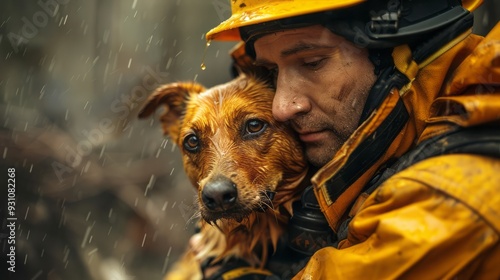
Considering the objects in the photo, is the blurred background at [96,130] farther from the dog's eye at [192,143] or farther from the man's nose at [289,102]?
the man's nose at [289,102]

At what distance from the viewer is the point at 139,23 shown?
25.8ft

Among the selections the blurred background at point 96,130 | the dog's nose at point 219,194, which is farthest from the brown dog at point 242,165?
the blurred background at point 96,130

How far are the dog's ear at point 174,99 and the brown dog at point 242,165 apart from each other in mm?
154

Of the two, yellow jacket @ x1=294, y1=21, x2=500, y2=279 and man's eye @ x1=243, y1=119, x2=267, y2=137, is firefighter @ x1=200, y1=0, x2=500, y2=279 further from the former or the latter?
man's eye @ x1=243, y1=119, x2=267, y2=137

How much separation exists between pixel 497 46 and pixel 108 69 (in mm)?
6985

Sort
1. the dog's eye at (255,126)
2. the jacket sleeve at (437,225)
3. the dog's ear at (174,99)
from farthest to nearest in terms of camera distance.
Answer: the dog's ear at (174,99)
the dog's eye at (255,126)
the jacket sleeve at (437,225)

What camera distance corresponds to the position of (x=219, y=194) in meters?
2.35

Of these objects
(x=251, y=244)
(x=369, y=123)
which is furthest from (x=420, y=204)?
(x=251, y=244)

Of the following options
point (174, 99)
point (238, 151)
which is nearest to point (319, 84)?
point (238, 151)

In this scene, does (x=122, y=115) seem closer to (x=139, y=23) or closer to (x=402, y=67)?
(x=139, y=23)

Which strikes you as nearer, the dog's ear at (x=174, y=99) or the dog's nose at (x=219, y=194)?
the dog's nose at (x=219, y=194)

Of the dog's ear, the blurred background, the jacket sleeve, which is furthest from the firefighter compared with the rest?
the blurred background

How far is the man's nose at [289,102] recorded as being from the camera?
8.04 feet

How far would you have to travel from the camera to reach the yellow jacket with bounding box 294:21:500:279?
1.72m
